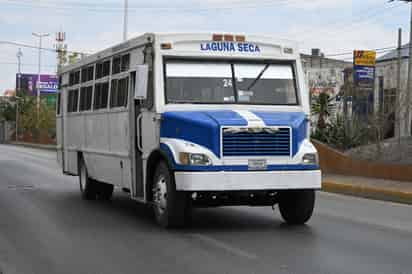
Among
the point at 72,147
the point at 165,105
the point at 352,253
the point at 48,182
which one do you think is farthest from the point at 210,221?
the point at 48,182

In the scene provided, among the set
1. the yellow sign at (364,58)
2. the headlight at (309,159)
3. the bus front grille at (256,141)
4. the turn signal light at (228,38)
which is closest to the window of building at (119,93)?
the turn signal light at (228,38)

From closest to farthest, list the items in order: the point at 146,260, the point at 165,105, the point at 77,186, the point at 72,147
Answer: the point at 146,260 < the point at 165,105 < the point at 72,147 < the point at 77,186

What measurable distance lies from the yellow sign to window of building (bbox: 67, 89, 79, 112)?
82.5ft

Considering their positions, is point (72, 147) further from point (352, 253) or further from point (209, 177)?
point (352, 253)

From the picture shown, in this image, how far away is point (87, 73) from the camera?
1602 cm

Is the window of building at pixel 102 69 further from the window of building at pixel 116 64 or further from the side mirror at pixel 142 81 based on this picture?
the side mirror at pixel 142 81

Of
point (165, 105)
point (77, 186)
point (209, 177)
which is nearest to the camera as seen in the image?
point (209, 177)

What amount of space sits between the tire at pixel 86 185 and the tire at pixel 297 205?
5.41 m

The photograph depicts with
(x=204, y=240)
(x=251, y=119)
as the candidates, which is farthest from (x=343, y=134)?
(x=204, y=240)

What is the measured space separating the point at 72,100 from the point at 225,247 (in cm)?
853

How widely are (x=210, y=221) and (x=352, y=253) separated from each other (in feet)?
11.9

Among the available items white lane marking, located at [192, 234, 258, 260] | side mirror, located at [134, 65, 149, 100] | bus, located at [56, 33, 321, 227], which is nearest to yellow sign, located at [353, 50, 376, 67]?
bus, located at [56, 33, 321, 227]

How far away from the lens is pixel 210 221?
41.8 feet

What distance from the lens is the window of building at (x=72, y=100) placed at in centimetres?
1707
